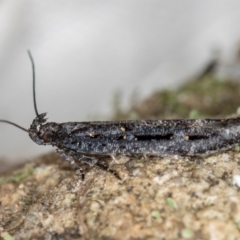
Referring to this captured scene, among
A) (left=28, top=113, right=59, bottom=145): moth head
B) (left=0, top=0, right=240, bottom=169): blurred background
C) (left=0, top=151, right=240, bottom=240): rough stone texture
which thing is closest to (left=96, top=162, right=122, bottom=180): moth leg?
(left=0, top=151, right=240, bottom=240): rough stone texture

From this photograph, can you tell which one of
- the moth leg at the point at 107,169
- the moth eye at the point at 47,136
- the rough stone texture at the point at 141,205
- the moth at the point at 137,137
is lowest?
the rough stone texture at the point at 141,205

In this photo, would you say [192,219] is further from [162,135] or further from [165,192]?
[162,135]

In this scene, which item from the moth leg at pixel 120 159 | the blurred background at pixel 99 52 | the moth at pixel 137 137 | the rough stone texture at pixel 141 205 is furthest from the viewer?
the blurred background at pixel 99 52

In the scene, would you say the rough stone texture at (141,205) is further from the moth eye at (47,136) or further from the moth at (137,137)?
the moth eye at (47,136)

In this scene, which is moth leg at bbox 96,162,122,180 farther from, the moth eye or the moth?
the moth eye

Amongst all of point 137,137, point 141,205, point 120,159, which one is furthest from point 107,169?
point 141,205

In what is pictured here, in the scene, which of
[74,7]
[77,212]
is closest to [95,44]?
[74,7]

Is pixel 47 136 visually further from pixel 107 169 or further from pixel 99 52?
pixel 99 52

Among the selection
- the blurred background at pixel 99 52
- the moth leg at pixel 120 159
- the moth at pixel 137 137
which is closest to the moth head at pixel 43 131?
the moth at pixel 137 137
